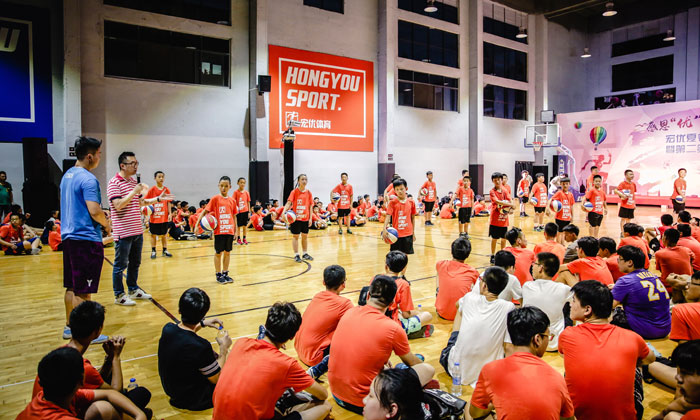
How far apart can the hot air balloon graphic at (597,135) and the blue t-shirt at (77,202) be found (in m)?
26.0

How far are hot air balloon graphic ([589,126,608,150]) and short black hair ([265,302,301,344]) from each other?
26.3 m

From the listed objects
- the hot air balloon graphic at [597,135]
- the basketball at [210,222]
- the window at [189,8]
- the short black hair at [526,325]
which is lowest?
the short black hair at [526,325]

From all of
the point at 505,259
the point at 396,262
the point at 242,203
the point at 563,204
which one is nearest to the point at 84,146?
the point at 396,262

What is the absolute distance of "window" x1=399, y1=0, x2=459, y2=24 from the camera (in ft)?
70.5

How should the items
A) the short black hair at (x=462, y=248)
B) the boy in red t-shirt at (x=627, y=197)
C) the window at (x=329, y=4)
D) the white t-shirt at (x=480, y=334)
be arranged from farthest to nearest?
the window at (x=329, y=4) < the boy in red t-shirt at (x=627, y=197) < the short black hair at (x=462, y=248) < the white t-shirt at (x=480, y=334)

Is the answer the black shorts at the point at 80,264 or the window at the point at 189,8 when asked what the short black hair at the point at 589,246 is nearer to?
the black shorts at the point at 80,264

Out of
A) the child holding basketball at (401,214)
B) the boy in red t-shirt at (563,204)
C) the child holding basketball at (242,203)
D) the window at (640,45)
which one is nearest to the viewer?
the child holding basketball at (401,214)

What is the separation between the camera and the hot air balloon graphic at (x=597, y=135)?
2450 cm

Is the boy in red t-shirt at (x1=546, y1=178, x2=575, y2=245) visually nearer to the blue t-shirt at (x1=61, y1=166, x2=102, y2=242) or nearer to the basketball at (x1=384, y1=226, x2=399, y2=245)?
the basketball at (x1=384, y1=226, x2=399, y2=245)

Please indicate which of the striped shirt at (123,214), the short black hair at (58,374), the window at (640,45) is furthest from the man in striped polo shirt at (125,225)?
the window at (640,45)

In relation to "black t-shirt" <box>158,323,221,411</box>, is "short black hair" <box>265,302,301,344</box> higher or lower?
higher

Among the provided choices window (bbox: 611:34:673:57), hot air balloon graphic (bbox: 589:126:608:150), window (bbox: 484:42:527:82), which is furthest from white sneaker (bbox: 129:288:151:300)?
window (bbox: 611:34:673:57)

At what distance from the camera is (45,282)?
Answer: 307 inches

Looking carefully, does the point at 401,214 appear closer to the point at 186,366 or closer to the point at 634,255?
the point at 634,255
